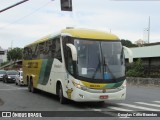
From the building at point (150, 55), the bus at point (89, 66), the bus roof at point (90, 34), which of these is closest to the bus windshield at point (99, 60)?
the bus at point (89, 66)

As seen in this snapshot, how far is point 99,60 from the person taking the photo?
54.5ft

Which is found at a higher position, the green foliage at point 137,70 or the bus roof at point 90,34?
the bus roof at point 90,34

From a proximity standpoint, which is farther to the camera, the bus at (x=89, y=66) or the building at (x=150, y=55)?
the building at (x=150, y=55)

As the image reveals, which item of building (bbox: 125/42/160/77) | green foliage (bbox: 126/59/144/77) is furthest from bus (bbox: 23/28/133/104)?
green foliage (bbox: 126/59/144/77)

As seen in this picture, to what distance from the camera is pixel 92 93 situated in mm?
16094

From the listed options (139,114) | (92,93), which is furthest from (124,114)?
(92,93)

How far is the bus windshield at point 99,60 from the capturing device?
53.8 feet

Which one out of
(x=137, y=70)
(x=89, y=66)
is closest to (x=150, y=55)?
(x=137, y=70)

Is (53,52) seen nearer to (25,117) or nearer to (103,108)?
(103,108)

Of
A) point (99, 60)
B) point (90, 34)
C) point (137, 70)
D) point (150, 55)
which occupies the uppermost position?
point (90, 34)

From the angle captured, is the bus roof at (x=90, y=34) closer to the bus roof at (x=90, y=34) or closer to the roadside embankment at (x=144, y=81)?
the bus roof at (x=90, y=34)

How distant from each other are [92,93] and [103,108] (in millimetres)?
939

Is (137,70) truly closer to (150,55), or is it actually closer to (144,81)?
(150,55)

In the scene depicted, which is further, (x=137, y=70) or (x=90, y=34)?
(x=137, y=70)
